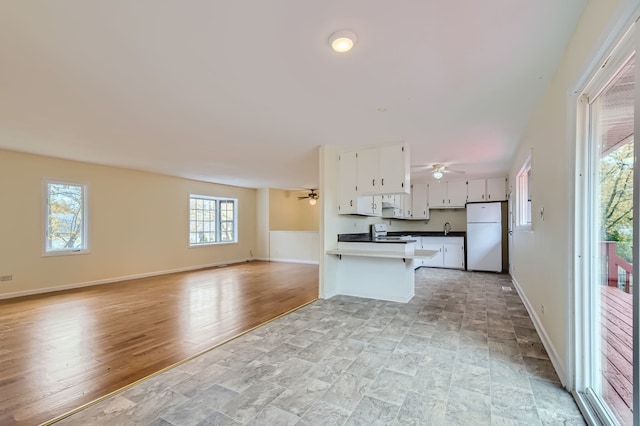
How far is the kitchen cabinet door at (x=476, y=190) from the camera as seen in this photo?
7.24 meters

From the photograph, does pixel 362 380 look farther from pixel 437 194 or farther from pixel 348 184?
pixel 437 194

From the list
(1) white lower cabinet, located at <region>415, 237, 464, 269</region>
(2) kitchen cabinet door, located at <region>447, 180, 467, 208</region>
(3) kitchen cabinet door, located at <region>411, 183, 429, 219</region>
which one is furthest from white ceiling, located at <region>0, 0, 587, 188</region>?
(3) kitchen cabinet door, located at <region>411, 183, 429, 219</region>

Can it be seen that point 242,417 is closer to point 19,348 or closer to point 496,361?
point 496,361

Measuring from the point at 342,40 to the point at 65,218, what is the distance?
591 cm

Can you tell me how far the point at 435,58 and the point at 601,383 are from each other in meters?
2.30

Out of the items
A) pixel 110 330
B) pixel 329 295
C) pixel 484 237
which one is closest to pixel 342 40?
pixel 329 295

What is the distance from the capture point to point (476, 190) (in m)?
7.32

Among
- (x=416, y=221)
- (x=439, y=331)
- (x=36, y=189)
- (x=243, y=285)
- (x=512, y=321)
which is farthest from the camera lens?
(x=416, y=221)

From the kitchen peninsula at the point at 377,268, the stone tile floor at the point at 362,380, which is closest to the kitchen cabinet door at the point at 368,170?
the kitchen peninsula at the point at 377,268

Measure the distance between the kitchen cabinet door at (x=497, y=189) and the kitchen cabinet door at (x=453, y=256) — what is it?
1406 millimetres

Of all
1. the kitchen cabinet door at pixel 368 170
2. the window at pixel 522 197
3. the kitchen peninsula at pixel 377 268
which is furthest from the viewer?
the window at pixel 522 197

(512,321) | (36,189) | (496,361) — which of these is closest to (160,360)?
(496,361)

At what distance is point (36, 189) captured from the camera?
4867mm

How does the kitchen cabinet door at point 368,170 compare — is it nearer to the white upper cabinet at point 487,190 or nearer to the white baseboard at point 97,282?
the white upper cabinet at point 487,190
